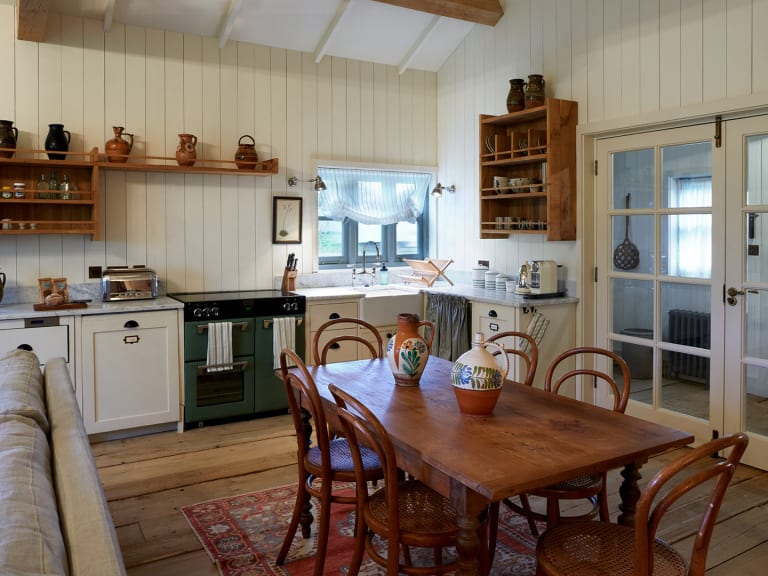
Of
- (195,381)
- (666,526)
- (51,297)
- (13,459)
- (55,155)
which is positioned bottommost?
(666,526)

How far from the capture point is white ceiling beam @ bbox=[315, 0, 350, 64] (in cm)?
490

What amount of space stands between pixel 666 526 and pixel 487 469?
1.67m

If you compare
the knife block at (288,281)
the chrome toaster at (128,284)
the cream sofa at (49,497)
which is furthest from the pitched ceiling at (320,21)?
the cream sofa at (49,497)

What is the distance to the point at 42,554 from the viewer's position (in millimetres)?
1144

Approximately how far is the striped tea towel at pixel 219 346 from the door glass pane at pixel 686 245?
2.83 m

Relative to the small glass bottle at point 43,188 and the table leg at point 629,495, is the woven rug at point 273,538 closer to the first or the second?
the table leg at point 629,495

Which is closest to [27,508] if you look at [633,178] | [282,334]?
[282,334]

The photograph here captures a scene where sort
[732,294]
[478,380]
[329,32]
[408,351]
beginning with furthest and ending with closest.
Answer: [329,32]
[732,294]
[408,351]
[478,380]

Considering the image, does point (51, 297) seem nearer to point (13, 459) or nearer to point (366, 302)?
point (366, 302)

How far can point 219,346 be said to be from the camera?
4449 millimetres

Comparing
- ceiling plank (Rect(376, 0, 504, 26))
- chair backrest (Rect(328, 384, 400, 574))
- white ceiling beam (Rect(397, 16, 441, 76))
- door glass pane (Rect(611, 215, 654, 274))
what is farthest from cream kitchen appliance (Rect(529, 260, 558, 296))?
chair backrest (Rect(328, 384, 400, 574))

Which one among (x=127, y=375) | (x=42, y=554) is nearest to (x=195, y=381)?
(x=127, y=375)

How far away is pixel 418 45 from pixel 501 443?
4.34 m

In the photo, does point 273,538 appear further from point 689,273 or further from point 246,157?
point 246,157
